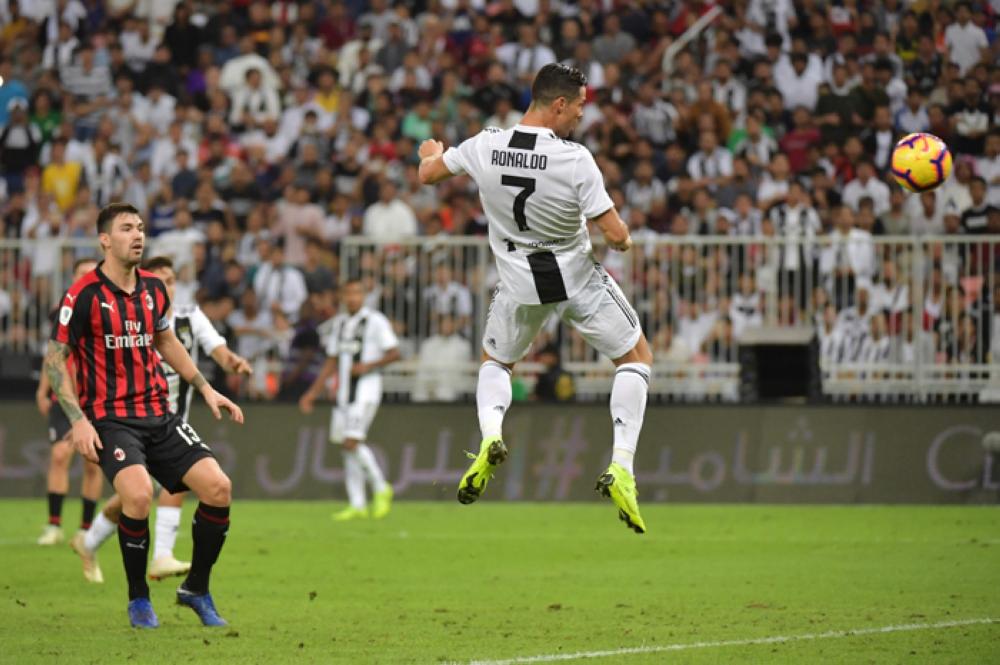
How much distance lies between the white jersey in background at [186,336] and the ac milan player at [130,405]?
2587 millimetres

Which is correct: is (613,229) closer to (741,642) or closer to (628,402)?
(628,402)

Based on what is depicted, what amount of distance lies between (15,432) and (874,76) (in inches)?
464

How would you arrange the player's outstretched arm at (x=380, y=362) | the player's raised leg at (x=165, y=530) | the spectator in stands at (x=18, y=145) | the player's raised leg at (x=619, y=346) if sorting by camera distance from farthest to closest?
the spectator in stands at (x=18, y=145) < the player's outstretched arm at (x=380, y=362) < the player's raised leg at (x=165, y=530) < the player's raised leg at (x=619, y=346)

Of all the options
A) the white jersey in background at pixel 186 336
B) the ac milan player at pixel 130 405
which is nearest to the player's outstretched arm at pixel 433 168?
the ac milan player at pixel 130 405

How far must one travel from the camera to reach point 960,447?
18453 mm

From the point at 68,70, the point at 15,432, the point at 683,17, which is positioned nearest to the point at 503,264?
the point at 15,432

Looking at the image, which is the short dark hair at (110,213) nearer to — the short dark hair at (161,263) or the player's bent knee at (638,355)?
the short dark hair at (161,263)

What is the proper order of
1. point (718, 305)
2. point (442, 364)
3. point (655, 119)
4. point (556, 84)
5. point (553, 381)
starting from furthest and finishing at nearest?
point (655, 119)
point (442, 364)
point (553, 381)
point (718, 305)
point (556, 84)

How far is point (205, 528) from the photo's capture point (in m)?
9.90

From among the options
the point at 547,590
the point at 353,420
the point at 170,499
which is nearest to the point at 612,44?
the point at 353,420

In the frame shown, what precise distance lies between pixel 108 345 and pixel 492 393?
2286 millimetres

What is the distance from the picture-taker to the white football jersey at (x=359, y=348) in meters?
18.6

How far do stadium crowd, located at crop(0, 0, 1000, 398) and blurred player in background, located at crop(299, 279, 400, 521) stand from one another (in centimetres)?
147

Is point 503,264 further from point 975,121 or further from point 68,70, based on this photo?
point 68,70
